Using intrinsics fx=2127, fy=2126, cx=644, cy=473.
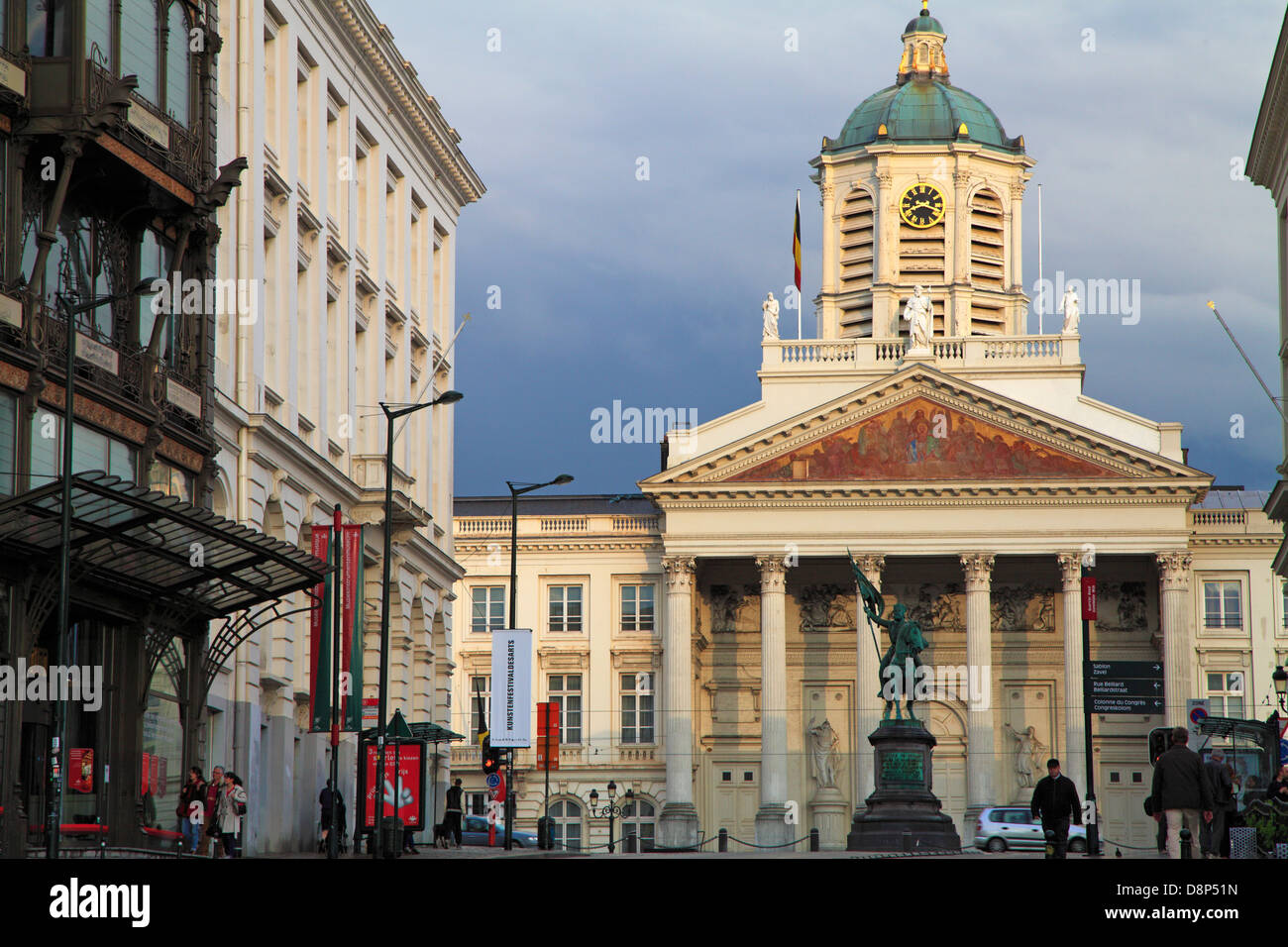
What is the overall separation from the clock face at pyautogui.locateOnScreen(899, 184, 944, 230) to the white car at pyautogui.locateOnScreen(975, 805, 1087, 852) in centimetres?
3442

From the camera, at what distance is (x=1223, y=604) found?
89562 millimetres

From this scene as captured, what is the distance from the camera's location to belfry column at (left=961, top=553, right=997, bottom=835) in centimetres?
8356

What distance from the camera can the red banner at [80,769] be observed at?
33.3 metres

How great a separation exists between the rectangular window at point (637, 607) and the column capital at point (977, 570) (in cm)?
1442

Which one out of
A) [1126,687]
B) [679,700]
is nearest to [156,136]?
[1126,687]

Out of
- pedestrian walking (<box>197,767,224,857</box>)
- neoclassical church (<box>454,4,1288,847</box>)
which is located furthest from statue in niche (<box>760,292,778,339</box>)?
pedestrian walking (<box>197,767,224,857</box>)

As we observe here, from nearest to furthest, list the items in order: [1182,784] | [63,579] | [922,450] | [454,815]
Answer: [1182,784] → [63,579] → [454,815] → [922,450]

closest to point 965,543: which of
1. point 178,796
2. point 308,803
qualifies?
point 308,803

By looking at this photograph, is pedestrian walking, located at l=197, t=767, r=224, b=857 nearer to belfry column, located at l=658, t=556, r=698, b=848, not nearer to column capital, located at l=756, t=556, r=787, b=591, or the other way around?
belfry column, located at l=658, t=556, r=698, b=848

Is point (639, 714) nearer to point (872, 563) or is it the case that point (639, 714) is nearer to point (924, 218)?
point (872, 563)

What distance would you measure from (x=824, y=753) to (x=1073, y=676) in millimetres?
11686

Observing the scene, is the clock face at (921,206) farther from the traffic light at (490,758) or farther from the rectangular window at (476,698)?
the traffic light at (490,758)

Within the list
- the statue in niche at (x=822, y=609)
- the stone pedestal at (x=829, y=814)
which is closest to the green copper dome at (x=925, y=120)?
the statue in niche at (x=822, y=609)
